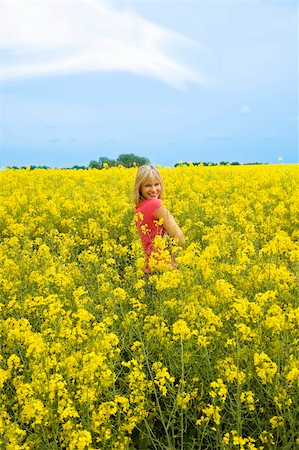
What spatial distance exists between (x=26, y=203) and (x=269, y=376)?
26.3 feet

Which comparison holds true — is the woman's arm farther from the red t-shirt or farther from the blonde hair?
the blonde hair

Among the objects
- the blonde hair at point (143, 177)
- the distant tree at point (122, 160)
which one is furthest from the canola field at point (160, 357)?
the distant tree at point (122, 160)

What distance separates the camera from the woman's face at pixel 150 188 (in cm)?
574

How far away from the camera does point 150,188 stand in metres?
5.78

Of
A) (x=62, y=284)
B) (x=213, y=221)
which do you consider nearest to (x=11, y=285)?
(x=62, y=284)

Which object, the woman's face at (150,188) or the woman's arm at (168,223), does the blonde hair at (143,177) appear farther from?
the woman's arm at (168,223)

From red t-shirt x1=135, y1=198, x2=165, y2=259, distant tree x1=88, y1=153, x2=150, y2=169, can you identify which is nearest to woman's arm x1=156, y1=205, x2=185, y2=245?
red t-shirt x1=135, y1=198, x2=165, y2=259

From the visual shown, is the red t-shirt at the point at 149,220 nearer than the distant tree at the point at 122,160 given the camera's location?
Yes

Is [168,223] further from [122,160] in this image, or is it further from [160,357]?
[122,160]

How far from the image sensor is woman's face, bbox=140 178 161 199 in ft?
18.8

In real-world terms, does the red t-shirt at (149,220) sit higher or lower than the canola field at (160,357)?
higher

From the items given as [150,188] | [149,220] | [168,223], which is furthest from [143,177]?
[168,223]

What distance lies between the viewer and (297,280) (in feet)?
14.6

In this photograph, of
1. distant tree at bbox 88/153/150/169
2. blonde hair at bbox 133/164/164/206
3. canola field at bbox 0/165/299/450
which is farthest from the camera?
distant tree at bbox 88/153/150/169
